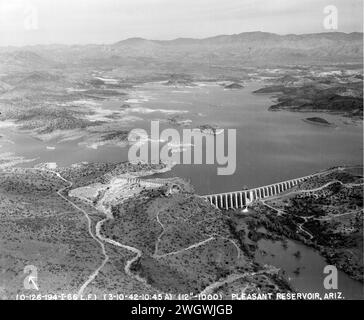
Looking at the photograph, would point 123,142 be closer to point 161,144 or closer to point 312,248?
point 161,144

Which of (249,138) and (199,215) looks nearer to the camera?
(199,215)

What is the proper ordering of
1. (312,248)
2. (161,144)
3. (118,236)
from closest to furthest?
(118,236) → (312,248) → (161,144)

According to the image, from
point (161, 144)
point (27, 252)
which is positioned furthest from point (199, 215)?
point (161, 144)

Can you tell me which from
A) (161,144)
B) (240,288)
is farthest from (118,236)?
(161,144)
